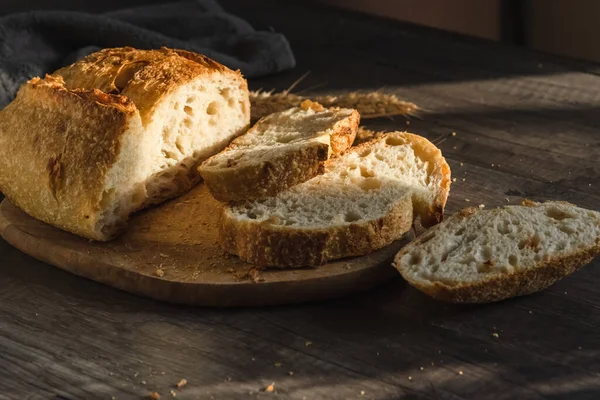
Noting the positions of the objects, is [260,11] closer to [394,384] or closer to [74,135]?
[74,135]

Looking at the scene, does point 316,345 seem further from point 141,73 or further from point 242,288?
point 141,73

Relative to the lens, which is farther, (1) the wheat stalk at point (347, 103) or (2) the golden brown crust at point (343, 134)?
(1) the wheat stalk at point (347, 103)

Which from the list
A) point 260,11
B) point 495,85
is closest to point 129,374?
point 495,85

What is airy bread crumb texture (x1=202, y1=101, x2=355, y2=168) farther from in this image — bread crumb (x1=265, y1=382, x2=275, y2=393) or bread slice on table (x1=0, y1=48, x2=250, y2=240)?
bread crumb (x1=265, y1=382, x2=275, y2=393)

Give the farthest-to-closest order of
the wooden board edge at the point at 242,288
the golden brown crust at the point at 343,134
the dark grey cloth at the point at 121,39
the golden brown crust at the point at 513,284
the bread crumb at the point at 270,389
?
the dark grey cloth at the point at 121,39 < the golden brown crust at the point at 343,134 < the wooden board edge at the point at 242,288 < the golden brown crust at the point at 513,284 < the bread crumb at the point at 270,389

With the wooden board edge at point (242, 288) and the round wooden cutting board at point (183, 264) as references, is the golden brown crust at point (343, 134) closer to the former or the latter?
the round wooden cutting board at point (183, 264)

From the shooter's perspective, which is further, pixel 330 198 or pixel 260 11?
pixel 260 11

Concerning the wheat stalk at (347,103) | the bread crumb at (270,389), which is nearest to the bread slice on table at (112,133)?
the wheat stalk at (347,103)
